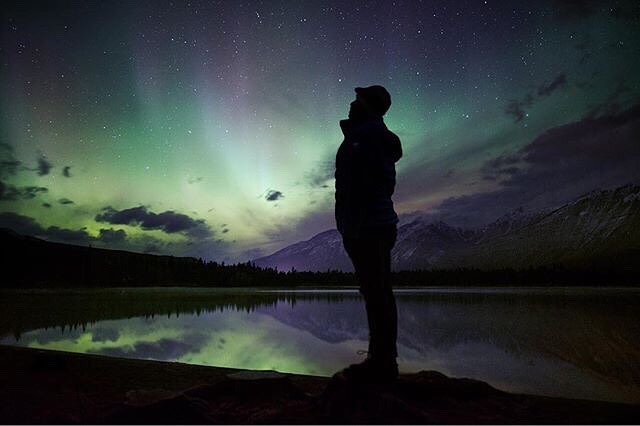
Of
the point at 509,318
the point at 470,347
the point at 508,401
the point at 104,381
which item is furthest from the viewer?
the point at 509,318

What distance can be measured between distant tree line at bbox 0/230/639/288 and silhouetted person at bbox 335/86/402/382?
329ft

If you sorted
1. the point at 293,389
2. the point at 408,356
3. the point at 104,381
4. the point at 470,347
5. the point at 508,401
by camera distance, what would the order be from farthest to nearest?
the point at 470,347 < the point at 408,356 < the point at 104,381 < the point at 293,389 < the point at 508,401

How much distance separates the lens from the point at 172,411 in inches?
147

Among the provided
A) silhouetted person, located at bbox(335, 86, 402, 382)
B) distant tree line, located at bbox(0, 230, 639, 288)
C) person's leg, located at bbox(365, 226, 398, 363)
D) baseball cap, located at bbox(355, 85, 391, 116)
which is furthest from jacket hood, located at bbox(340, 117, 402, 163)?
distant tree line, located at bbox(0, 230, 639, 288)

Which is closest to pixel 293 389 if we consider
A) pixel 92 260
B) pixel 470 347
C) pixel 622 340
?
pixel 470 347

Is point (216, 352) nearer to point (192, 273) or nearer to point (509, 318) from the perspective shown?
point (509, 318)

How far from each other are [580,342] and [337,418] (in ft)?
33.6

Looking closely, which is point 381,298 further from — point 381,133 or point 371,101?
point 371,101

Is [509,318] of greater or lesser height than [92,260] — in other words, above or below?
below

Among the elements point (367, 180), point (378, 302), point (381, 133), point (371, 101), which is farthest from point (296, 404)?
point (371, 101)

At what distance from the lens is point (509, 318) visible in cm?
1830

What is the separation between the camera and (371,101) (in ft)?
15.7

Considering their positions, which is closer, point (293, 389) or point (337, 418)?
point (337, 418)

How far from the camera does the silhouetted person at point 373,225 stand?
4.21 m
